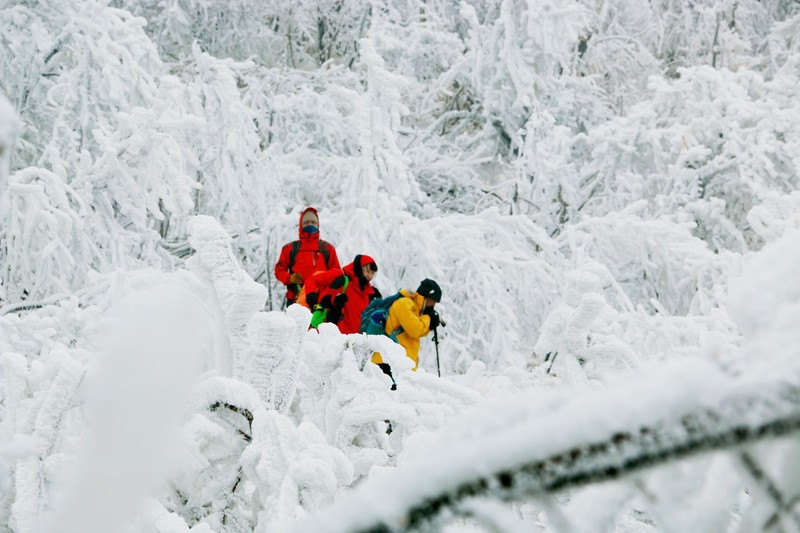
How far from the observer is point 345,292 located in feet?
17.0

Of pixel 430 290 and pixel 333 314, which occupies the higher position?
pixel 430 290

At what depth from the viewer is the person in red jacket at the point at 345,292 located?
16.4 feet

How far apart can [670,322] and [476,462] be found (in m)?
4.51

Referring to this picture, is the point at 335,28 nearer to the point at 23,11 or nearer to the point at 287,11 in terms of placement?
the point at 287,11

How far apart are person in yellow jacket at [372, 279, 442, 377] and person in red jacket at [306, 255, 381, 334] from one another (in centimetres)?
43

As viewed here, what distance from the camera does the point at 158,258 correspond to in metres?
Answer: 5.66

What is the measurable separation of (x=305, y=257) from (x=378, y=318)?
112 centimetres

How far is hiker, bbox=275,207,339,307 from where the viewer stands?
569 cm

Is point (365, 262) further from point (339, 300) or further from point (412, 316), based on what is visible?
point (412, 316)

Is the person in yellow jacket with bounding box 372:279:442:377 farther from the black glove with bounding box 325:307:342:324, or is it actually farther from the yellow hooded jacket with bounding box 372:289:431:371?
the black glove with bounding box 325:307:342:324

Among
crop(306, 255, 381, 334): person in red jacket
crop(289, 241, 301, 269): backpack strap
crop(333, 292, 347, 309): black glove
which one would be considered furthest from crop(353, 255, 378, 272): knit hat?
crop(289, 241, 301, 269): backpack strap

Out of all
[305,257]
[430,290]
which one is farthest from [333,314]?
[305,257]

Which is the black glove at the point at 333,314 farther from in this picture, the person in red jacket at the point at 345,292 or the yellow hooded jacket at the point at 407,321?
the yellow hooded jacket at the point at 407,321

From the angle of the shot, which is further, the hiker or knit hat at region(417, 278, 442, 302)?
the hiker
